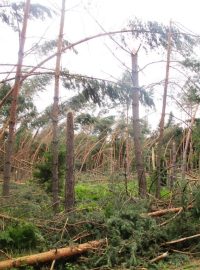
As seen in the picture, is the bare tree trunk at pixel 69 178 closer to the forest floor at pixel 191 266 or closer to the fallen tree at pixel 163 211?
the fallen tree at pixel 163 211

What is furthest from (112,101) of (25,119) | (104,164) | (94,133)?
(94,133)

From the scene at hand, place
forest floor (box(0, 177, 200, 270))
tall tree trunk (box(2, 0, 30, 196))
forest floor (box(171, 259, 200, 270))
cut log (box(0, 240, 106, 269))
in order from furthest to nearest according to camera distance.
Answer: tall tree trunk (box(2, 0, 30, 196)) → forest floor (box(0, 177, 200, 270)) → forest floor (box(171, 259, 200, 270)) → cut log (box(0, 240, 106, 269))

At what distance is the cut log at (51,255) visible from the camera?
606 centimetres

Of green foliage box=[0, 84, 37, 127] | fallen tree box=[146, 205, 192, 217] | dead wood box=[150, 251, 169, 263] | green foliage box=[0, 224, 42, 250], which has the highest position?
green foliage box=[0, 84, 37, 127]

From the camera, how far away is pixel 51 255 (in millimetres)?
6398

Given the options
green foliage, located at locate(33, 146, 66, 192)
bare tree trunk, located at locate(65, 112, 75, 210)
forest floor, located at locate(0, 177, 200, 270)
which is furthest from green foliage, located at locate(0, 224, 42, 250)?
green foliage, located at locate(33, 146, 66, 192)

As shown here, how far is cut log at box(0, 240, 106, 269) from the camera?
606 cm

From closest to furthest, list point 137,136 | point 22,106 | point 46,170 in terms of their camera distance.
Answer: point 137,136
point 46,170
point 22,106

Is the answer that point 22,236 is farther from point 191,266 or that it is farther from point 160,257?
point 191,266

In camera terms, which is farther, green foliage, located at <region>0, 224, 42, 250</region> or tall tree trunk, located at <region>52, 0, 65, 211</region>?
tall tree trunk, located at <region>52, 0, 65, 211</region>

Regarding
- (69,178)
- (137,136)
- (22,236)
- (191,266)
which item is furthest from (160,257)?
(137,136)

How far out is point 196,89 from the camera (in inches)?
419

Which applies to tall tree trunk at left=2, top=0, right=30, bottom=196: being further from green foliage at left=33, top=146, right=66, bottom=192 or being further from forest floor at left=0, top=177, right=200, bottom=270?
green foliage at left=33, top=146, right=66, bottom=192

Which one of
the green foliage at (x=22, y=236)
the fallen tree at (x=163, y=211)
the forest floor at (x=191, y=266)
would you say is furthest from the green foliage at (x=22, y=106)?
the forest floor at (x=191, y=266)
